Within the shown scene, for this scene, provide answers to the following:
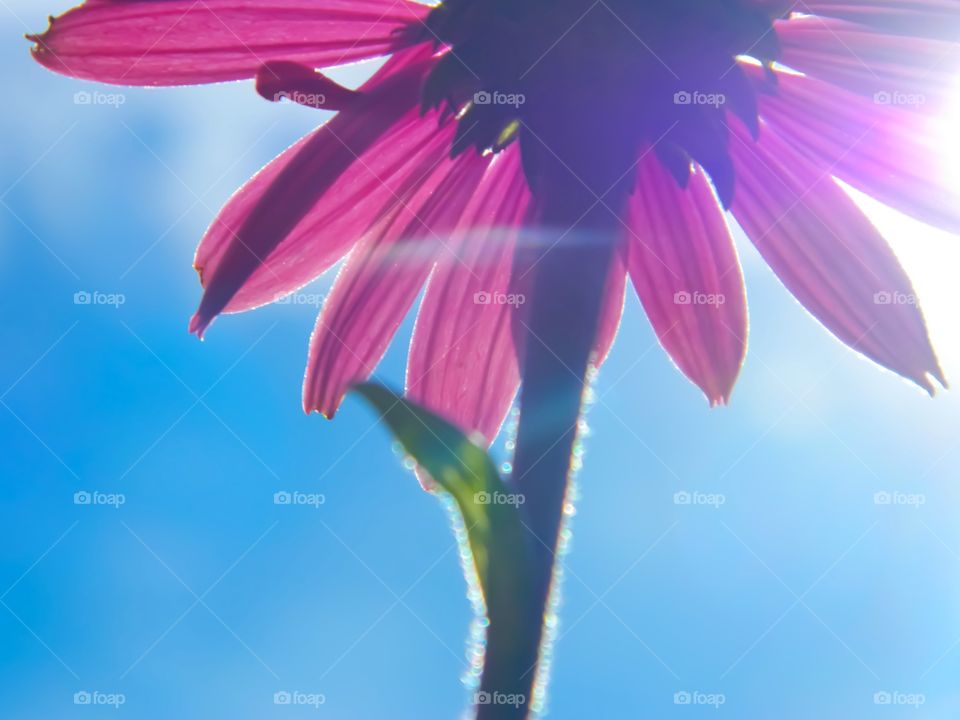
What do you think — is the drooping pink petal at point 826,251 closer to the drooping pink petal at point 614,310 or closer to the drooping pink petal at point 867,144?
the drooping pink petal at point 867,144

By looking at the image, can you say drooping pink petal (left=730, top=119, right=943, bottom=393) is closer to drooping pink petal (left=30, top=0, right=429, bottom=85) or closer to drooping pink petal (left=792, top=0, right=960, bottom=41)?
drooping pink petal (left=792, top=0, right=960, bottom=41)

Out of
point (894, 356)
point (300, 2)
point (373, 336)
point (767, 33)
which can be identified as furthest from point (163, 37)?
point (894, 356)

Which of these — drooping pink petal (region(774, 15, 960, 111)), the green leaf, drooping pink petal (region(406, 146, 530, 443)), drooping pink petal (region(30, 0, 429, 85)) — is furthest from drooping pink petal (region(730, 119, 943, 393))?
the green leaf

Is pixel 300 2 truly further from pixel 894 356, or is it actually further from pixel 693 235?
pixel 894 356

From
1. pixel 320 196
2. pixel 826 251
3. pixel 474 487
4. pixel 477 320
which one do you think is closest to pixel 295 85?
pixel 320 196

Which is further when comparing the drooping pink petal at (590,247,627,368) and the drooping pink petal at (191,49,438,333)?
the drooping pink petal at (590,247,627,368)

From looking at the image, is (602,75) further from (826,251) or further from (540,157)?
(826,251)
